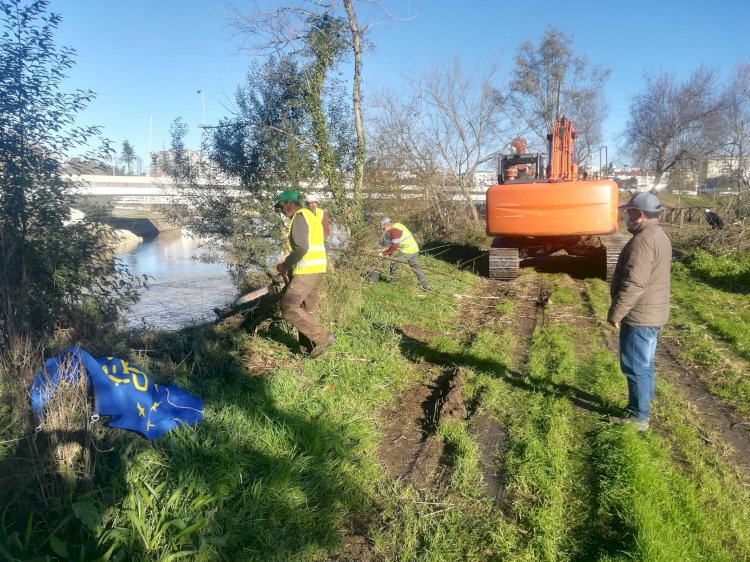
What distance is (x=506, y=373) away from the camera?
18.9 ft

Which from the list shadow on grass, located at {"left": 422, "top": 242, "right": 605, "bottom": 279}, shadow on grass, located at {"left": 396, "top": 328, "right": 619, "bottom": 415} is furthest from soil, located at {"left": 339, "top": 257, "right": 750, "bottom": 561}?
shadow on grass, located at {"left": 422, "top": 242, "right": 605, "bottom": 279}

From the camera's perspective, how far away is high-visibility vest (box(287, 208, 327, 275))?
573cm

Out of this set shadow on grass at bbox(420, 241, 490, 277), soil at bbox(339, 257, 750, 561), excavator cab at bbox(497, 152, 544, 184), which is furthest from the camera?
shadow on grass at bbox(420, 241, 490, 277)

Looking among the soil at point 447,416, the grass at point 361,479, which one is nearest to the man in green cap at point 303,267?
the grass at point 361,479

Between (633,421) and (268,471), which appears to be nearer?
(268,471)

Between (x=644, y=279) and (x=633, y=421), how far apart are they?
3.62ft

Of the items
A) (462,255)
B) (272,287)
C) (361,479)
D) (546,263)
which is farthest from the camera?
(462,255)

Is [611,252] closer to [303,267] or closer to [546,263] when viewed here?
[546,263]

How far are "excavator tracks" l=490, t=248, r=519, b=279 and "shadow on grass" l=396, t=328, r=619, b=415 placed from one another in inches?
198

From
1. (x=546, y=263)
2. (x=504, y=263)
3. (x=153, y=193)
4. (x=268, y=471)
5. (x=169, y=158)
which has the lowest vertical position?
(x=546, y=263)

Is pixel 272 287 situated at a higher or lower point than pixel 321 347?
higher

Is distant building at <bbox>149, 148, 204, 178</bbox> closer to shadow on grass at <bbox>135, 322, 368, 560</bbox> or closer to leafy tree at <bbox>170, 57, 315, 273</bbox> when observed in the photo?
leafy tree at <bbox>170, 57, 315, 273</bbox>

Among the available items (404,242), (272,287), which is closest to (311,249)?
(272,287)

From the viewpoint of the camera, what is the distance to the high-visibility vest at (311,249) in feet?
18.8
